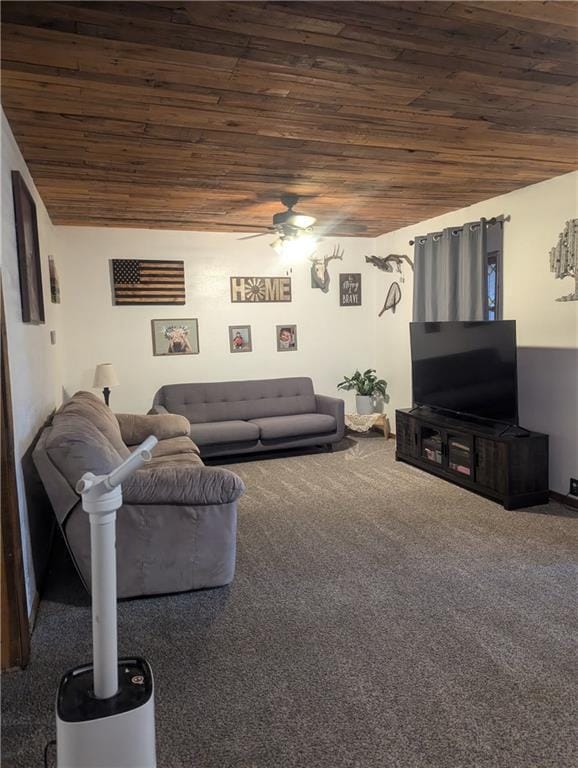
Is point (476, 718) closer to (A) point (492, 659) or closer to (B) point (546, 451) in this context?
(A) point (492, 659)

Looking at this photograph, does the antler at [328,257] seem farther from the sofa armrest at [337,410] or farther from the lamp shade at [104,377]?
the lamp shade at [104,377]

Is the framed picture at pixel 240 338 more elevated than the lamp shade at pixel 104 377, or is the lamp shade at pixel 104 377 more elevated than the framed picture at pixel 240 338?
the framed picture at pixel 240 338

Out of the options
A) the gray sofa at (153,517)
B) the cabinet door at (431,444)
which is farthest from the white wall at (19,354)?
the cabinet door at (431,444)

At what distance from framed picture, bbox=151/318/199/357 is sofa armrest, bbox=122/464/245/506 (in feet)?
10.7

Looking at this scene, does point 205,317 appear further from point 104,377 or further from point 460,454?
point 460,454

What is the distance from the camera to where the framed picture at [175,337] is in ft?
19.0

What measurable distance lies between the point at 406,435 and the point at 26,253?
3.74 metres

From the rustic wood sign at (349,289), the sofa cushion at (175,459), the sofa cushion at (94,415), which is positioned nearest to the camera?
the sofa cushion at (94,415)

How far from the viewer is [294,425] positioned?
5.48 meters

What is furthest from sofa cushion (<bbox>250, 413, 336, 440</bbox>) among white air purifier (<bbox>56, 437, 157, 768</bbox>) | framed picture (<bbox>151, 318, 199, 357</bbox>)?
white air purifier (<bbox>56, 437, 157, 768</bbox>)

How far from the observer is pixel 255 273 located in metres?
6.09

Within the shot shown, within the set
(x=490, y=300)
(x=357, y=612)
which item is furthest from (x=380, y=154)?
(x=357, y=612)

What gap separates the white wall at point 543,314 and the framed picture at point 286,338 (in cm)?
243

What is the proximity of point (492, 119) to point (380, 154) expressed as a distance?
0.71 m
